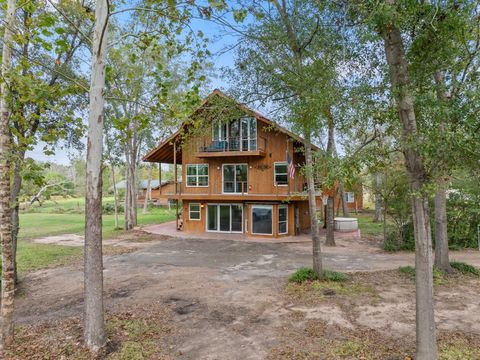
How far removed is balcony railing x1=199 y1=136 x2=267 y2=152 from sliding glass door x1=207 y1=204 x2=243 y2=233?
3720mm

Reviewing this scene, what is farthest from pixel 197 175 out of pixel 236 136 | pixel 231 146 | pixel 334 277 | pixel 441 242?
pixel 441 242

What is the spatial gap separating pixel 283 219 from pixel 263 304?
451 inches

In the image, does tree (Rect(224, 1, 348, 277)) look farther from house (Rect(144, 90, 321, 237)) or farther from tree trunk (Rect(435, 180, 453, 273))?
house (Rect(144, 90, 321, 237))

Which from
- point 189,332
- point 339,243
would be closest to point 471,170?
point 189,332

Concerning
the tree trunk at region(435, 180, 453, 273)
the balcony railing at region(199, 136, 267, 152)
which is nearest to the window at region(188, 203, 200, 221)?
the balcony railing at region(199, 136, 267, 152)

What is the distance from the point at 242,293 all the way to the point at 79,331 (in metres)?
4.03

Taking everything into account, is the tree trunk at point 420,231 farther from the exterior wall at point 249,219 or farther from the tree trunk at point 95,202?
the exterior wall at point 249,219

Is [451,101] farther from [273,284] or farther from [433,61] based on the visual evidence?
[273,284]

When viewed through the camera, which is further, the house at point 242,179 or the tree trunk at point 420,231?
the house at point 242,179

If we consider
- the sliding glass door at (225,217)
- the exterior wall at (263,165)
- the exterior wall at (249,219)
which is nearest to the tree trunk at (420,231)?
the exterior wall at (263,165)

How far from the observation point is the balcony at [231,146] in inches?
713

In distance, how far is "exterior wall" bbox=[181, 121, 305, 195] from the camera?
18.2 metres

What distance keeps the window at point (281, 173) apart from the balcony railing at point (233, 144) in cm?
142

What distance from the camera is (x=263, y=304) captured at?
741 centimetres
